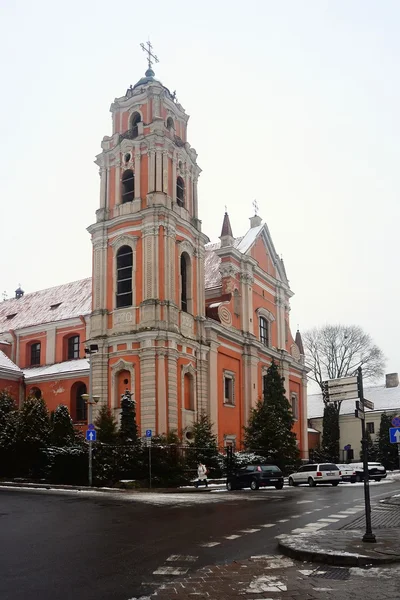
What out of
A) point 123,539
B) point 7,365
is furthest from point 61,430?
point 123,539

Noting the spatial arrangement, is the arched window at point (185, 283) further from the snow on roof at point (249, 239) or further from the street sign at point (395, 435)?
the street sign at point (395, 435)

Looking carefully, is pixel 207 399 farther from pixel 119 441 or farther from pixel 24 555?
pixel 24 555

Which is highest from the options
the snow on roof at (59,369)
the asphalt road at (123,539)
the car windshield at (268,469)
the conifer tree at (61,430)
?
the snow on roof at (59,369)

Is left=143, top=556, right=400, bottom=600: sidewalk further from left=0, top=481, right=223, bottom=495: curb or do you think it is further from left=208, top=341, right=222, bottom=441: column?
left=208, top=341, right=222, bottom=441: column

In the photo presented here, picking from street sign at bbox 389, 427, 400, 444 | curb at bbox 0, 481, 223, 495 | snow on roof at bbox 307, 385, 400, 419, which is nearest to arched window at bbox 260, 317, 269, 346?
curb at bbox 0, 481, 223, 495

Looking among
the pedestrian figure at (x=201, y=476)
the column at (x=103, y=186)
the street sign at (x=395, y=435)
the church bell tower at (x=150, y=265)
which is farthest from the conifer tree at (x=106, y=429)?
the column at (x=103, y=186)

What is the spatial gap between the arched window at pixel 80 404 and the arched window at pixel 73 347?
11.8 feet

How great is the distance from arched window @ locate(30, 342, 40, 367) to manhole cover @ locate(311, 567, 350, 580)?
135ft

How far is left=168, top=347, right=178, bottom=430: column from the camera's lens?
113 feet

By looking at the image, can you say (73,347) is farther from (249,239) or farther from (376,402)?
(376,402)

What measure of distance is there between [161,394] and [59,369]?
39.4 ft

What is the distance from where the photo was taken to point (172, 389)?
35.1 m

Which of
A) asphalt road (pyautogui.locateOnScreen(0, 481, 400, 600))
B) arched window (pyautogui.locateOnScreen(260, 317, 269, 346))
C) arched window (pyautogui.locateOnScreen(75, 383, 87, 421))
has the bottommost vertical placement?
asphalt road (pyautogui.locateOnScreen(0, 481, 400, 600))

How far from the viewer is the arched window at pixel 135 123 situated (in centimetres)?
4081
